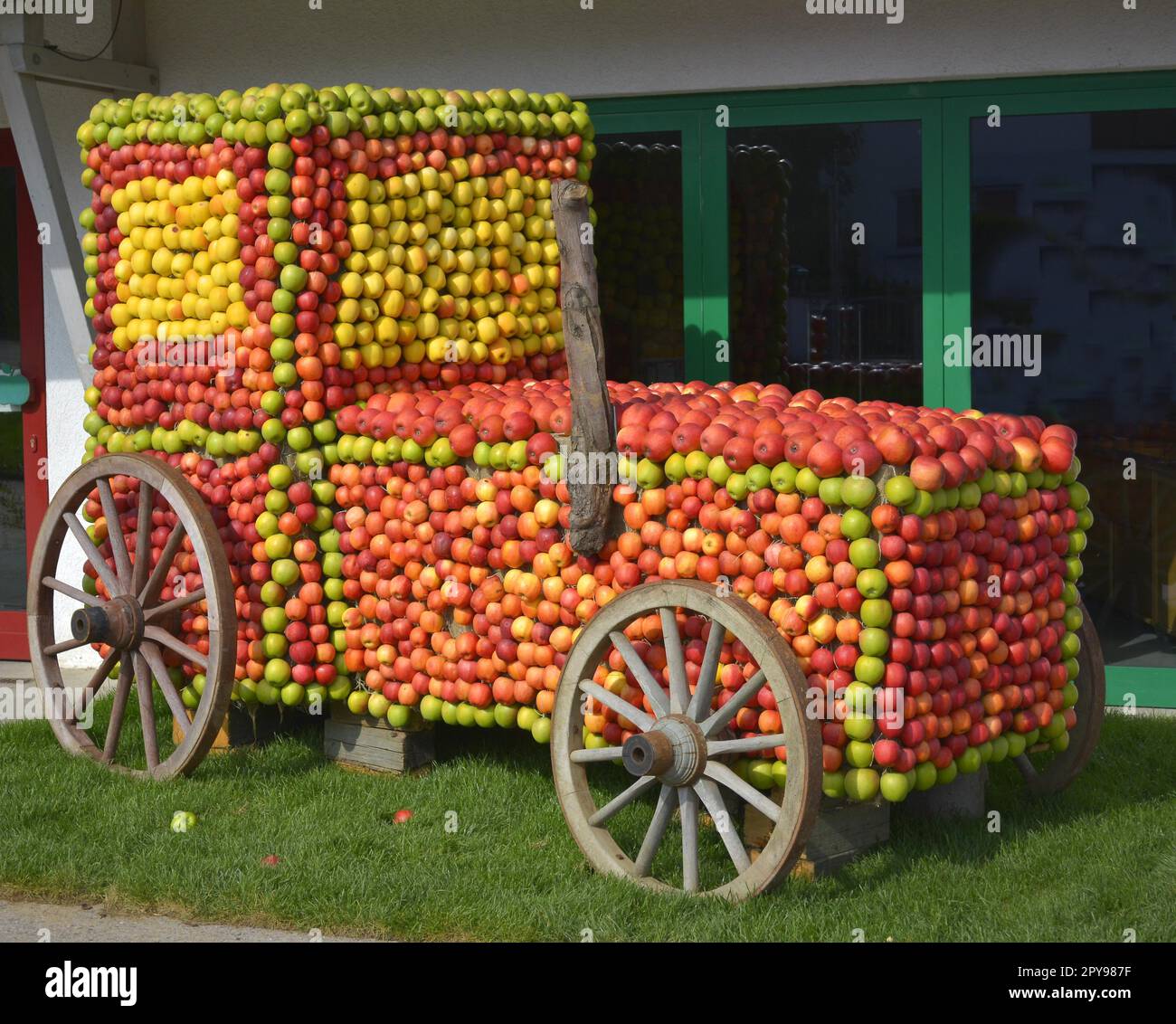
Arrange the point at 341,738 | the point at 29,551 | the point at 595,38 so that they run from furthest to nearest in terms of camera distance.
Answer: the point at 29,551 < the point at 595,38 < the point at 341,738

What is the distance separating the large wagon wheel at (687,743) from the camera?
441 centimetres

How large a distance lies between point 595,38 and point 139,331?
246 cm

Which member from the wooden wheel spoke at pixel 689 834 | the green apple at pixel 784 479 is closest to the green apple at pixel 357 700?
the wooden wheel spoke at pixel 689 834

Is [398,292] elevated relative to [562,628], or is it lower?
elevated

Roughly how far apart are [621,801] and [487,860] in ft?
→ 1.81

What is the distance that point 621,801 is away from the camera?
4727 mm

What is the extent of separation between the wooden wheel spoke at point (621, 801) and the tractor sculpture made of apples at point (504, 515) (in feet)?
0.21

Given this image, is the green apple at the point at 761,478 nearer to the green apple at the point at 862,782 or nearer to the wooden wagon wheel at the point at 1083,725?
the green apple at the point at 862,782

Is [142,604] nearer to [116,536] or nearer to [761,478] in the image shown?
[116,536]

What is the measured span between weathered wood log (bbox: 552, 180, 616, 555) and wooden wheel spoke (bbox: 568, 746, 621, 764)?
0.64 metres

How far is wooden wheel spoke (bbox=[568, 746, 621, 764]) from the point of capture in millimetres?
4723
